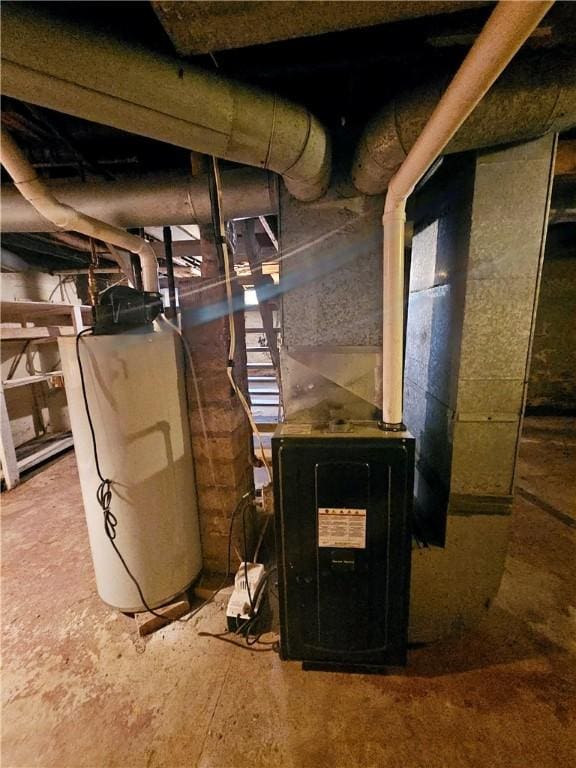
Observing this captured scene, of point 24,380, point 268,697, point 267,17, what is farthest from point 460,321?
point 24,380

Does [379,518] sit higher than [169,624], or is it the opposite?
[379,518]

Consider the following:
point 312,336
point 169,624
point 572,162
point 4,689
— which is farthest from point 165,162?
point 4,689

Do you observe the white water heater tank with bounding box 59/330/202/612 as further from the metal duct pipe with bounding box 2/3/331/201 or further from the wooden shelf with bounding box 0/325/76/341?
the wooden shelf with bounding box 0/325/76/341

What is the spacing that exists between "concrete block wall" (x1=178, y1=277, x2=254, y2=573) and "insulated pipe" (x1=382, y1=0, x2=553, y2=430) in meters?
0.84

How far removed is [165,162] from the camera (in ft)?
5.64

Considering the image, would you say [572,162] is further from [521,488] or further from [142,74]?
[521,488]

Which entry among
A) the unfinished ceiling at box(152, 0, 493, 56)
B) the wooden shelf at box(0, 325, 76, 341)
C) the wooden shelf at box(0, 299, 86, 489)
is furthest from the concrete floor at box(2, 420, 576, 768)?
the wooden shelf at box(0, 325, 76, 341)

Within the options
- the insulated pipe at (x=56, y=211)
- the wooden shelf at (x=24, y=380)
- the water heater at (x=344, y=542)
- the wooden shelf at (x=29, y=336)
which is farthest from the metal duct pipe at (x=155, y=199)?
the wooden shelf at (x=24, y=380)

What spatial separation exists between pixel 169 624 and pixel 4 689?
0.67 metres

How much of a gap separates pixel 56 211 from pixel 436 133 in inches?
57.3

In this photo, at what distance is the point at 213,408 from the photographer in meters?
1.73

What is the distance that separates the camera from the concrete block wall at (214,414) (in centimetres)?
165

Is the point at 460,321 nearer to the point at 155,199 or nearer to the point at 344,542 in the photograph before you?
the point at 344,542

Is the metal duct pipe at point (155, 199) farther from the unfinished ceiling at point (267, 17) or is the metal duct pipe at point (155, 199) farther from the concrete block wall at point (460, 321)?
the unfinished ceiling at point (267, 17)
